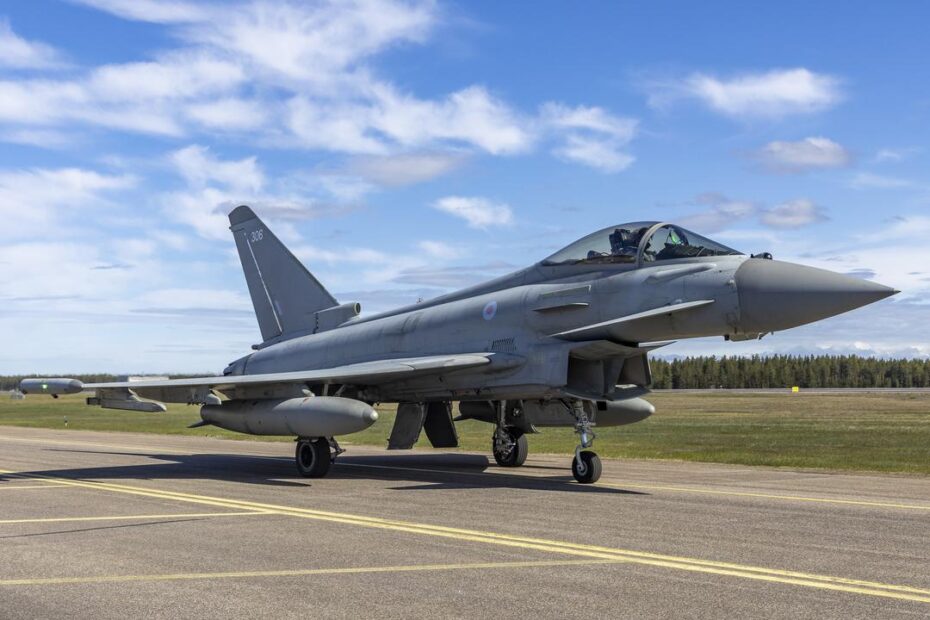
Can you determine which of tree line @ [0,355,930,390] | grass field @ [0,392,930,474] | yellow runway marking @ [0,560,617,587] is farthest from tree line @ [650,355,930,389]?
yellow runway marking @ [0,560,617,587]

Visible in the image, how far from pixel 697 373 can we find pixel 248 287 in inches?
4801

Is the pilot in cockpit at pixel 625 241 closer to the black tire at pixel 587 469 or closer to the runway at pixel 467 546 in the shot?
the black tire at pixel 587 469

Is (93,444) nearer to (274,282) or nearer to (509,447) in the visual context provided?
(274,282)

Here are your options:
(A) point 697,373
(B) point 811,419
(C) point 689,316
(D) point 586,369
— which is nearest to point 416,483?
(D) point 586,369

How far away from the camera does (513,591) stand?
682 centimetres

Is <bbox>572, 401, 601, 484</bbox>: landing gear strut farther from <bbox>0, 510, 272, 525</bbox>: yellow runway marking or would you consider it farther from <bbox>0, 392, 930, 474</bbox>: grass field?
<bbox>0, 392, 930, 474</bbox>: grass field

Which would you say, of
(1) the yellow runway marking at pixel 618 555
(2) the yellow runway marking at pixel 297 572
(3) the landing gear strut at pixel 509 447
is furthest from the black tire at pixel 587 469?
(2) the yellow runway marking at pixel 297 572

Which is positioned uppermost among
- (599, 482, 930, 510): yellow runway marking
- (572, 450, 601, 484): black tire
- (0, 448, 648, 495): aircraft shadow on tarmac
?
(572, 450, 601, 484): black tire

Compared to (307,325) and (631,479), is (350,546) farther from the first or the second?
(307,325)

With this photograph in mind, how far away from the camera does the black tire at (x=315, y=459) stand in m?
17.1

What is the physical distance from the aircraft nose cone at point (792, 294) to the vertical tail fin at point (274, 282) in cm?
1157

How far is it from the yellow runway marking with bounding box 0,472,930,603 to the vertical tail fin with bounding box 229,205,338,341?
391 inches

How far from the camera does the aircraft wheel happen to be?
1911cm

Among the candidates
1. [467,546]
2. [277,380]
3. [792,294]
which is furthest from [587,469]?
[467,546]
